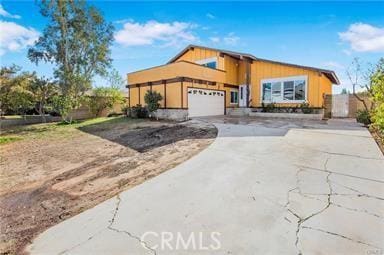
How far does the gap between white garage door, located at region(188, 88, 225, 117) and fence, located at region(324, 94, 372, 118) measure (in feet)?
24.9

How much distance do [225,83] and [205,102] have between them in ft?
9.65

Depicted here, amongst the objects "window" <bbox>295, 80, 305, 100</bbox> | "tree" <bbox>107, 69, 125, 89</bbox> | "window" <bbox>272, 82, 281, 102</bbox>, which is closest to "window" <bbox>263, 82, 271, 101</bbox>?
"window" <bbox>272, 82, 281, 102</bbox>

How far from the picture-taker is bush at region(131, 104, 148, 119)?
1925 centimetres

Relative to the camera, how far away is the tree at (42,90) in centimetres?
2108

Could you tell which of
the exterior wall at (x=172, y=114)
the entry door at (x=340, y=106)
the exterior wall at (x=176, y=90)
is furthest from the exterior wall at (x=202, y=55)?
the entry door at (x=340, y=106)

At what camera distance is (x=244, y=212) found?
156 inches

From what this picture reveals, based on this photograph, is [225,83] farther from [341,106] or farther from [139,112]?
[341,106]

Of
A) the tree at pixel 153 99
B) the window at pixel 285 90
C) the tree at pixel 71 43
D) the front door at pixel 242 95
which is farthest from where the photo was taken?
the front door at pixel 242 95

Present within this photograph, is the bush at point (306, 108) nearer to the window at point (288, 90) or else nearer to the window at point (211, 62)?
the window at point (288, 90)

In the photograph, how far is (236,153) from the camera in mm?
7293

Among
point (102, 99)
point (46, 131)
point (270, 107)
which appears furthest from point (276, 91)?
point (102, 99)

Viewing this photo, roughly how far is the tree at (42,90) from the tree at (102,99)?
3456mm

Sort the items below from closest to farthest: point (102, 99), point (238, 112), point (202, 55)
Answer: point (238, 112)
point (202, 55)
point (102, 99)

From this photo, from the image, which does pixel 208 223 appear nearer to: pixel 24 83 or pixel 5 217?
pixel 5 217
